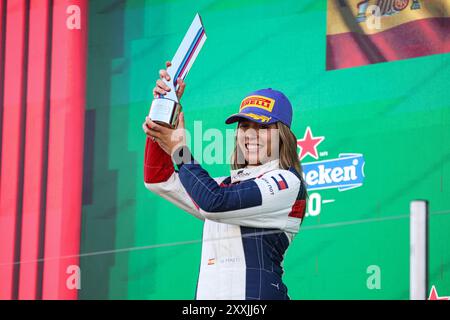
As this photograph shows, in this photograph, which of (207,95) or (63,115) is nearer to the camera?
(207,95)

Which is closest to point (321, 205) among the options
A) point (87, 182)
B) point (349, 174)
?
point (349, 174)

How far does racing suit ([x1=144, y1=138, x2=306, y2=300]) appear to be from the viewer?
8.64 ft

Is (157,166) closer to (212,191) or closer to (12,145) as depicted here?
(212,191)

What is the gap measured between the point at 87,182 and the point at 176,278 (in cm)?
66

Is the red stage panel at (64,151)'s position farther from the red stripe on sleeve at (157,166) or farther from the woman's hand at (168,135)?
the woman's hand at (168,135)

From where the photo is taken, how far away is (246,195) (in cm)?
265

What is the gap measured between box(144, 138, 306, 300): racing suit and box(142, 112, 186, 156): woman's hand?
0.06 metres

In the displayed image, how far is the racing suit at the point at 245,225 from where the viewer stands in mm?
2633

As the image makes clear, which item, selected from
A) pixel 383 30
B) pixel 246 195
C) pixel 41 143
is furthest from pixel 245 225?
pixel 41 143

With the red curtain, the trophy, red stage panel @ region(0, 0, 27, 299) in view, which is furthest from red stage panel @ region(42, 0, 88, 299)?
the trophy

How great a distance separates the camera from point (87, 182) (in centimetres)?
437

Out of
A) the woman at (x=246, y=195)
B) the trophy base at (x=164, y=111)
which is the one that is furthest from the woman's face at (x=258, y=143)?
the trophy base at (x=164, y=111)
